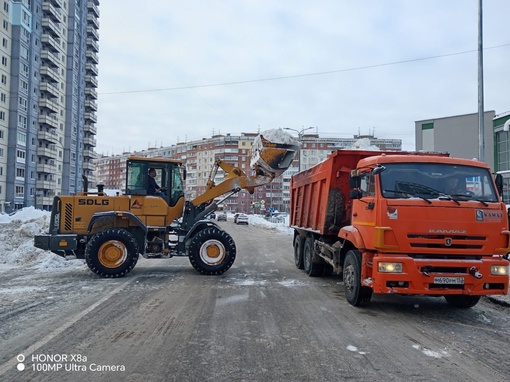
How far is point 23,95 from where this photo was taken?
198 feet

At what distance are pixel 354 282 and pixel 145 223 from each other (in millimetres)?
6219

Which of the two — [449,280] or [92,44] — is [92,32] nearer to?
[92,44]

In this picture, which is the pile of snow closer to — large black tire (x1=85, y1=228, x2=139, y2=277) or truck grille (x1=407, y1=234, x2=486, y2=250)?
large black tire (x1=85, y1=228, x2=139, y2=277)

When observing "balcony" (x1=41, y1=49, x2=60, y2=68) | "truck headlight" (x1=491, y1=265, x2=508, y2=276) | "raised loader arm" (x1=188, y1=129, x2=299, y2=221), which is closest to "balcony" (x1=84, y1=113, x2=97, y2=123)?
"balcony" (x1=41, y1=49, x2=60, y2=68)

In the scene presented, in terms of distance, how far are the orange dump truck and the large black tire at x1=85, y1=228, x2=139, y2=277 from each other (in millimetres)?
5744

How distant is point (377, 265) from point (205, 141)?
4681 inches

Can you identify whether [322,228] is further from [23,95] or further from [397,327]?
[23,95]

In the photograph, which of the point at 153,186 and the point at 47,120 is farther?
the point at 47,120

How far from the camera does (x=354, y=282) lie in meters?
Result: 7.93

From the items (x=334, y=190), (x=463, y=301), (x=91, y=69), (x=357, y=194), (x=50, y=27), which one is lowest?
(x=463, y=301)

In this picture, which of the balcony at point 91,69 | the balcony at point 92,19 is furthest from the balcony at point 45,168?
the balcony at point 92,19

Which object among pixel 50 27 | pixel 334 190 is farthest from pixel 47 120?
pixel 334 190

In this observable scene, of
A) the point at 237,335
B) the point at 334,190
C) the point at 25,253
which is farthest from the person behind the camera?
the point at 25,253

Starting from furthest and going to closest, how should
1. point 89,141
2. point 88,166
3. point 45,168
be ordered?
1. point 88,166
2. point 89,141
3. point 45,168
